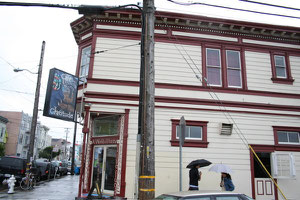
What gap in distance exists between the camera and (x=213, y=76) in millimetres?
12680

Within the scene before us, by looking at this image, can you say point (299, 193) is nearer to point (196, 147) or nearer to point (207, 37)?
point (196, 147)

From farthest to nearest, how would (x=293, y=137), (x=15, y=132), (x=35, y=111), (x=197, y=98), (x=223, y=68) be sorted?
(x=15, y=132)
(x=35, y=111)
(x=223, y=68)
(x=293, y=137)
(x=197, y=98)

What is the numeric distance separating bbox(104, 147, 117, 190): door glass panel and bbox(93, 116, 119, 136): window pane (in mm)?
794

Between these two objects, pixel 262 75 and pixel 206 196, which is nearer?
pixel 206 196

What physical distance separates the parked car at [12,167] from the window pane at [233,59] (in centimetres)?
1408

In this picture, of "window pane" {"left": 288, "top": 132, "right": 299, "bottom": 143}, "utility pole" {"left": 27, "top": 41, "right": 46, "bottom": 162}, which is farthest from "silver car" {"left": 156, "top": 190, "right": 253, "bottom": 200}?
"utility pole" {"left": 27, "top": 41, "right": 46, "bottom": 162}

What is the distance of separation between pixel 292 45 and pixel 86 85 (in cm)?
1074

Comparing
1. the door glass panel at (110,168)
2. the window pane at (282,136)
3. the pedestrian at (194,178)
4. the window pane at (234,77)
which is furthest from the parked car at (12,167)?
the window pane at (282,136)

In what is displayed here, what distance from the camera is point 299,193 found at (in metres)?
11.6

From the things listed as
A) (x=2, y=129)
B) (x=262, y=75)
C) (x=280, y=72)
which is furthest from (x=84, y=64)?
(x=2, y=129)

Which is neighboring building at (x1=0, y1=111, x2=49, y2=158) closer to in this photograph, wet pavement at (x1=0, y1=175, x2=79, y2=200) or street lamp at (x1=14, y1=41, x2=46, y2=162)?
street lamp at (x1=14, y1=41, x2=46, y2=162)

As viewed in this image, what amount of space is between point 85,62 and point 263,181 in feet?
32.4

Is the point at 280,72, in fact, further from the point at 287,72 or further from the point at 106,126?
the point at 106,126

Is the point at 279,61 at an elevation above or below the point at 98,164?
above
